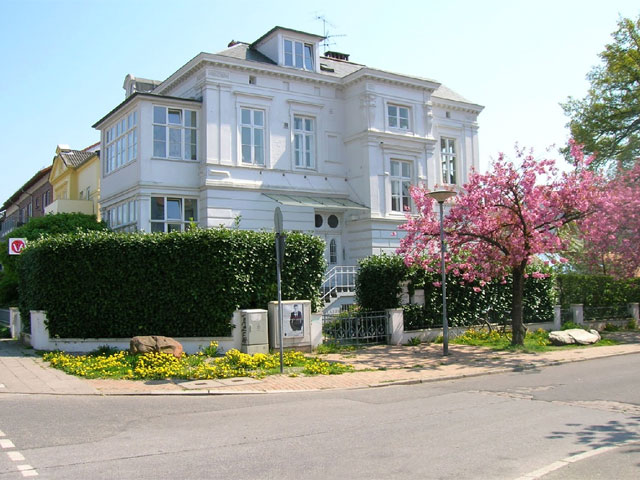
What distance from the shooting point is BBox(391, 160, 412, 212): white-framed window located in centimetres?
2906

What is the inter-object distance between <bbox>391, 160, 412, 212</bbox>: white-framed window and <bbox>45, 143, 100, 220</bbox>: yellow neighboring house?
15.1 metres

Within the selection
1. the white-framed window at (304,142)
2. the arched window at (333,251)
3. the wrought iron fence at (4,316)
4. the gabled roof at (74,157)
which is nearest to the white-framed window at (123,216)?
the wrought iron fence at (4,316)

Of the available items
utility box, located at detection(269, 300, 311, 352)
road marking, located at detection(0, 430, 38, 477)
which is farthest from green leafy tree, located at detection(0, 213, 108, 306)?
road marking, located at detection(0, 430, 38, 477)

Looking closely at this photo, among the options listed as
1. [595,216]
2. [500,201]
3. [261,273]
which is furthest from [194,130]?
[595,216]

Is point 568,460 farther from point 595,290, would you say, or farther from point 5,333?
point 595,290

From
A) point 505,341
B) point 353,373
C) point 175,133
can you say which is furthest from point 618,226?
point 175,133

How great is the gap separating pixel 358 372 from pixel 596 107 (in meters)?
24.9

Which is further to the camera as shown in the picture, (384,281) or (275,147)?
(275,147)

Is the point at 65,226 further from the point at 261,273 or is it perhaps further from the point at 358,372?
the point at 358,372

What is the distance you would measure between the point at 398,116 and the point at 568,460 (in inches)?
971

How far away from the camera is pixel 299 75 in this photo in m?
27.8

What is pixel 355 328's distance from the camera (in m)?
17.5

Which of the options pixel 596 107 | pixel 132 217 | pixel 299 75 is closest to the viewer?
pixel 132 217

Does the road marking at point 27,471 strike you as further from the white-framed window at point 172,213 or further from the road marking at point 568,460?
the white-framed window at point 172,213
